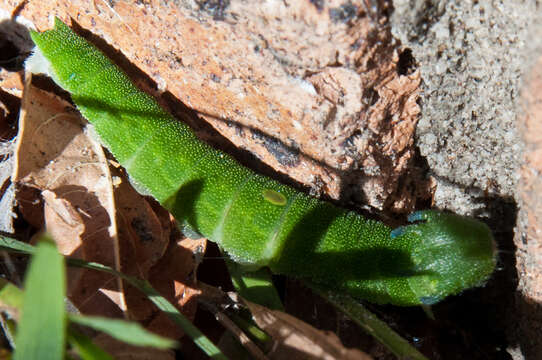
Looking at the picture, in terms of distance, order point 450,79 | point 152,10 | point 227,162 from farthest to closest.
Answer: point 227,162 → point 152,10 → point 450,79

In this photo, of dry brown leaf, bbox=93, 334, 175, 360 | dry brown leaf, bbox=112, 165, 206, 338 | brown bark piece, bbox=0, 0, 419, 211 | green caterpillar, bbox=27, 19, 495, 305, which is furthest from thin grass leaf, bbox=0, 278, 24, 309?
brown bark piece, bbox=0, 0, 419, 211

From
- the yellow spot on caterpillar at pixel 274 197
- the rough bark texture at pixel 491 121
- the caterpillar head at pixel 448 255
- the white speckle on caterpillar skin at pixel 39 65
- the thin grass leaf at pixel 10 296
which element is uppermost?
the rough bark texture at pixel 491 121

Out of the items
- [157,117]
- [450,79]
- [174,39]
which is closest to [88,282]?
[157,117]

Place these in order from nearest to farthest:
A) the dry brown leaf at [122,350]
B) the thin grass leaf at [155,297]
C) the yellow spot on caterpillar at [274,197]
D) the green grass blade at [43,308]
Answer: the green grass blade at [43,308]
the thin grass leaf at [155,297]
the dry brown leaf at [122,350]
the yellow spot on caterpillar at [274,197]

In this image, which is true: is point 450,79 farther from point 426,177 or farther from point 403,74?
point 426,177

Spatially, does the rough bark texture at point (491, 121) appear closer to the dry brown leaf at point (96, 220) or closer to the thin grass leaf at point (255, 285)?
the thin grass leaf at point (255, 285)

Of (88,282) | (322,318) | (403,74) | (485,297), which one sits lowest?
(88,282)

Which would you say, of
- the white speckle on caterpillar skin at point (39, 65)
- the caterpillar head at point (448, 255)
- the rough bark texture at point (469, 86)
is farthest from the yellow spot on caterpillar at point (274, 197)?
the white speckle on caterpillar skin at point (39, 65)
